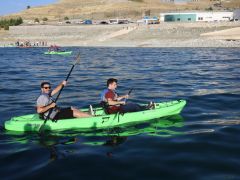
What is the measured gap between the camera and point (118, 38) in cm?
7144

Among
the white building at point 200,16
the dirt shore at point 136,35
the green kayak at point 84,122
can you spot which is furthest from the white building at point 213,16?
the green kayak at point 84,122

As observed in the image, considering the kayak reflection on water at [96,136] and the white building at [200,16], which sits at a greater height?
the white building at [200,16]

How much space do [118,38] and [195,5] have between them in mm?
83245

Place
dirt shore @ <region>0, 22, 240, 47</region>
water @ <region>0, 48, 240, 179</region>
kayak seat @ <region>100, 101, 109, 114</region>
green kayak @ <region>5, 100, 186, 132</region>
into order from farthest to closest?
dirt shore @ <region>0, 22, 240, 47</region> → kayak seat @ <region>100, 101, 109, 114</region> → green kayak @ <region>5, 100, 186, 132</region> → water @ <region>0, 48, 240, 179</region>

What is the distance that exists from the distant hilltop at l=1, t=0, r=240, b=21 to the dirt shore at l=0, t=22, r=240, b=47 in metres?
42.4

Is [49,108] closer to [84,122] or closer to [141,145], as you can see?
[84,122]

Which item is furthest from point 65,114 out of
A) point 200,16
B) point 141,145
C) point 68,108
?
point 200,16

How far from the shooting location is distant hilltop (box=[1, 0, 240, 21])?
13088cm

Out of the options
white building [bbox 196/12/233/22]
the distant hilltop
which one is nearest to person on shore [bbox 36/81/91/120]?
white building [bbox 196/12/233/22]

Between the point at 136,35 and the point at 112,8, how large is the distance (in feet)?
248

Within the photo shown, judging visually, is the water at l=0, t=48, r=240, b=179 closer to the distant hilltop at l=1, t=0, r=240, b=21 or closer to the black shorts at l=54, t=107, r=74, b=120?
the black shorts at l=54, t=107, r=74, b=120

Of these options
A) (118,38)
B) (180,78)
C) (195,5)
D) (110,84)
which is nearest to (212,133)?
(110,84)

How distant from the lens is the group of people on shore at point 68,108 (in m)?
12.0

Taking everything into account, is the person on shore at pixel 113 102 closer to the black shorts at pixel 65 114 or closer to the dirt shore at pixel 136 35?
the black shorts at pixel 65 114
